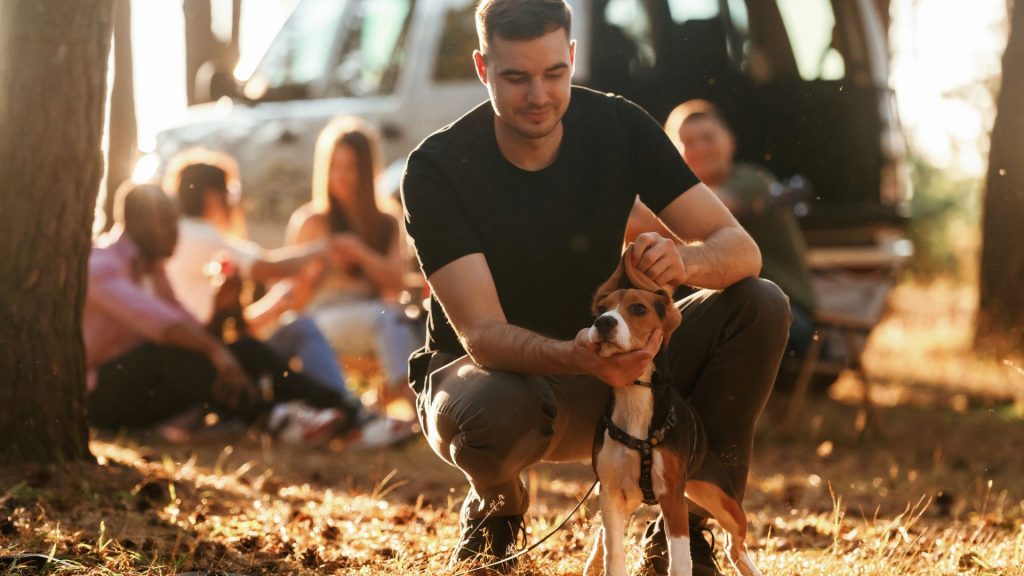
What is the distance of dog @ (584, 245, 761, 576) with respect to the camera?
3.67 meters

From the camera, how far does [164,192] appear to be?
24.7 feet

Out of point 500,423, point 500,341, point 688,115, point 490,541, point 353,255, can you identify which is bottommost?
→ point 490,541

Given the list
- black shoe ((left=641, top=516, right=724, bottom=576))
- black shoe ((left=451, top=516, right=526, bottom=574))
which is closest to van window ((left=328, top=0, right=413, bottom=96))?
black shoe ((left=451, top=516, right=526, bottom=574))

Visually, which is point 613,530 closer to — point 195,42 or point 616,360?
point 616,360

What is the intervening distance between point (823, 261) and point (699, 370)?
5278 mm

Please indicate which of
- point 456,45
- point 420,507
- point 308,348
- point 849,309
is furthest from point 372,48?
point 420,507

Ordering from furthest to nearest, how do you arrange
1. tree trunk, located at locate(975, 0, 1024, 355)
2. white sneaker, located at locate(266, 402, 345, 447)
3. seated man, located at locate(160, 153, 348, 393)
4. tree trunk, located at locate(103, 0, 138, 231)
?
tree trunk, located at locate(103, 0, 138, 231) → tree trunk, located at locate(975, 0, 1024, 355) → seated man, located at locate(160, 153, 348, 393) → white sneaker, located at locate(266, 402, 345, 447)

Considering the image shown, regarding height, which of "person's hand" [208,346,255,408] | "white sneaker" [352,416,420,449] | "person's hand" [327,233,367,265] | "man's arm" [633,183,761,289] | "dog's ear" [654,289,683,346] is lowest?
"white sneaker" [352,416,420,449]

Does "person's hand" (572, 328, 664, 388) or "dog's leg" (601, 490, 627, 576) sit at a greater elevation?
"person's hand" (572, 328, 664, 388)

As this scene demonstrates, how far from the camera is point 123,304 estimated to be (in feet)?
24.5

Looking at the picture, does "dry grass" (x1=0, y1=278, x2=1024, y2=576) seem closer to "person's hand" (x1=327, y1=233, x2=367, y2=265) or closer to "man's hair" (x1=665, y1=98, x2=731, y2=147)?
"person's hand" (x1=327, y1=233, x2=367, y2=265)

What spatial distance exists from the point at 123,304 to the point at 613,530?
14.3ft

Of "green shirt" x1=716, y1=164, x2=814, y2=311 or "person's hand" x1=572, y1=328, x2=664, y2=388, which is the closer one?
"person's hand" x1=572, y1=328, x2=664, y2=388

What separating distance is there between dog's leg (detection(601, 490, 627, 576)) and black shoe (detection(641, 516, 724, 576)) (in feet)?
1.29
